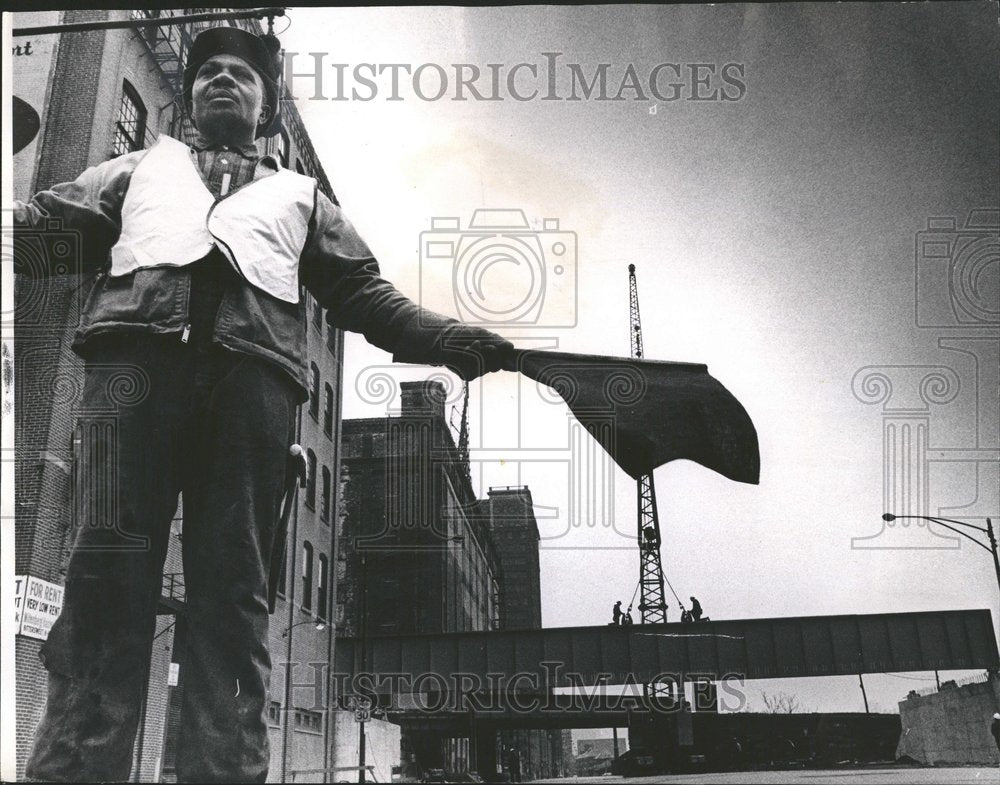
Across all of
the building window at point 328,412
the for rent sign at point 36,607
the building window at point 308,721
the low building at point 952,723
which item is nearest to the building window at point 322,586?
the building window at point 308,721

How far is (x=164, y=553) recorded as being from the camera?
3906 mm

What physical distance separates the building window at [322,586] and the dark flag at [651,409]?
5.10 feet

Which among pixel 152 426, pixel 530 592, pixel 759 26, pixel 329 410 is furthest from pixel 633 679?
pixel 759 26

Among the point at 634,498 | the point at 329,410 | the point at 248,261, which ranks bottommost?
the point at 634,498

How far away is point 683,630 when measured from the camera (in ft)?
15.7

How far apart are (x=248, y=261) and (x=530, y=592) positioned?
2.29 m

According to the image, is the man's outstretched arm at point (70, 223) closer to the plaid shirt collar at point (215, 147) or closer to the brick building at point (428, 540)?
the plaid shirt collar at point (215, 147)

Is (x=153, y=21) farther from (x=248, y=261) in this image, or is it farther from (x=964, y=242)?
(x=964, y=242)

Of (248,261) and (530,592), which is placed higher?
(248,261)

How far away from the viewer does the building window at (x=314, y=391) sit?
4401 millimetres

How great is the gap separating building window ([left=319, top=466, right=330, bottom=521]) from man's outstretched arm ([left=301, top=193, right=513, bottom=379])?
0.87 m

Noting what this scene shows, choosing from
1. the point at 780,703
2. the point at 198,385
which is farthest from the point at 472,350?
the point at 780,703

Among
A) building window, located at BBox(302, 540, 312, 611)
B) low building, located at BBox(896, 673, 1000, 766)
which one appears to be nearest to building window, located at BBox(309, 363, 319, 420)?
building window, located at BBox(302, 540, 312, 611)

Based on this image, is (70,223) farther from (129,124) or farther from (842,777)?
(842,777)
